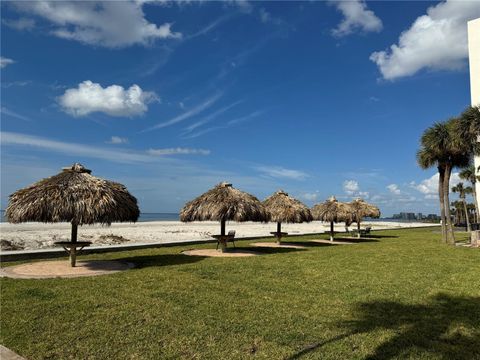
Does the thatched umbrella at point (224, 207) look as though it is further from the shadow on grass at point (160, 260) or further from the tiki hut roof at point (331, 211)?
the tiki hut roof at point (331, 211)

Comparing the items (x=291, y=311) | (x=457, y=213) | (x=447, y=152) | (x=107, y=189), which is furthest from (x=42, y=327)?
(x=457, y=213)

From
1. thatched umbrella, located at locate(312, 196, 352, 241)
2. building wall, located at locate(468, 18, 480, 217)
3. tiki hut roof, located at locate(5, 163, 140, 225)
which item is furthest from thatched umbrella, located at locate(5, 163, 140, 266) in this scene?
building wall, located at locate(468, 18, 480, 217)

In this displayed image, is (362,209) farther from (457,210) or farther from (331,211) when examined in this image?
(457,210)

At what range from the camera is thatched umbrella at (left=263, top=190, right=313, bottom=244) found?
19266 millimetres

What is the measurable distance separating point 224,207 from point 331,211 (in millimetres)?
10036

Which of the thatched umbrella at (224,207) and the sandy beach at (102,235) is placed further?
the sandy beach at (102,235)

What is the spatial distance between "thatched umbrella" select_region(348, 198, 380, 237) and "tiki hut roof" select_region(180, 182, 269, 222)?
12.0 meters

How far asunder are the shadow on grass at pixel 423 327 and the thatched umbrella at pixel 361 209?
19.5 m

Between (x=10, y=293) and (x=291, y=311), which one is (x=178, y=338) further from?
(x=10, y=293)

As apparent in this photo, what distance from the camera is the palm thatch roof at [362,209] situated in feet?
87.7

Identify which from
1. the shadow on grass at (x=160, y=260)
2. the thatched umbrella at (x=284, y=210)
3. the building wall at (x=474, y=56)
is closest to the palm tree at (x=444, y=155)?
the thatched umbrella at (x=284, y=210)

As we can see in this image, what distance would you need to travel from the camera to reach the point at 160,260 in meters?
12.6

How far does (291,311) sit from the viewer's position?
6.44 m

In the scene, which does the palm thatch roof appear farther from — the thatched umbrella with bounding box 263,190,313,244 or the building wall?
the building wall
